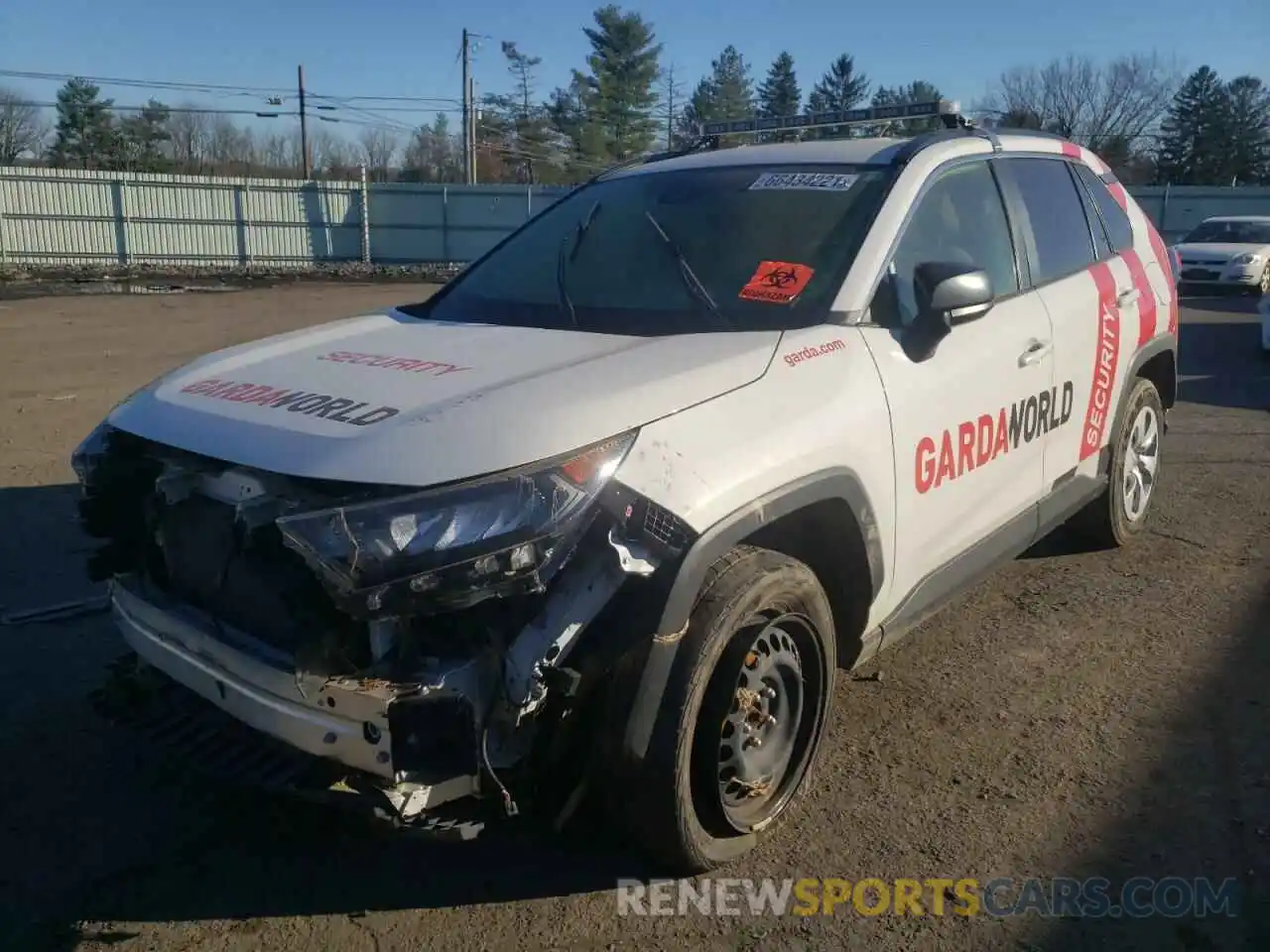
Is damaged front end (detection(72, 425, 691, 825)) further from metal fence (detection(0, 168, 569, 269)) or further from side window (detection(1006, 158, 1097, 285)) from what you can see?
metal fence (detection(0, 168, 569, 269))

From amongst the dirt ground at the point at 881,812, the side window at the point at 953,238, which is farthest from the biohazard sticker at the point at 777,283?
the dirt ground at the point at 881,812

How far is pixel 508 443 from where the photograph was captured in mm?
2469

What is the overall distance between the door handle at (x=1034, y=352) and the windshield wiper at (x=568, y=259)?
1.63 m

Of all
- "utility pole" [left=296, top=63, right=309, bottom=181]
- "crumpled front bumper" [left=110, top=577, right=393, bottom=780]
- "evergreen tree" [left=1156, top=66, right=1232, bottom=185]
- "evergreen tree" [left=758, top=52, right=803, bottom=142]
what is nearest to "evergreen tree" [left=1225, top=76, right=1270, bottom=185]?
"evergreen tree" [left=1156, top=66, right=1232, bottom=185]

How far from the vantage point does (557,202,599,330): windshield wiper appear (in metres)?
3.67

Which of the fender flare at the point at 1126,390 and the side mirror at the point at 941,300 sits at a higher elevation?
the side mirror at the point at 941,300

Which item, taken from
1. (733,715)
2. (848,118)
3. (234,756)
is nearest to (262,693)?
(234,756)

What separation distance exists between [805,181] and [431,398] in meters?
1.70

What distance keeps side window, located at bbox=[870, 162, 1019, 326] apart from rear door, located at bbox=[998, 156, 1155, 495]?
0.63ft

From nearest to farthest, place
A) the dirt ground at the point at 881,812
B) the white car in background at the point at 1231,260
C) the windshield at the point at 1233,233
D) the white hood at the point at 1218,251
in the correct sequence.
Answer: the dirt ground at the point at 881,812, the white car in background at the point at 1231,260, the white hood at the point at 1218,251, the windshield at the point at 1233,233

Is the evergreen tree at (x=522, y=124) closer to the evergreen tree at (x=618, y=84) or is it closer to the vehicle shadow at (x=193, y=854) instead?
the evergreen tree at (x=618, y=84)

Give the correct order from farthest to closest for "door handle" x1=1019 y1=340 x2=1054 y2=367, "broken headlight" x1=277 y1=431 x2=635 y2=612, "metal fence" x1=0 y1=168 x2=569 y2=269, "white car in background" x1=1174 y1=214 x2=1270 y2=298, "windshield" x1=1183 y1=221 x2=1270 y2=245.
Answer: "metal fence" x1=0 y1=168 x2=569 y2=269
"windshield" x1=1183 y1=221 x2=1270 y2=245
"white car in background" x1=1174 y1=214 x2=1270 y2=298
"door handle" x1=1019 y1=340 x2=1054 y2=367
"broken headlight" x1=277 y1=431 x2=635 y2=612

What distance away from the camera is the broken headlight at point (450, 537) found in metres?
2.32

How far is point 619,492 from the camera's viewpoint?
2.48 m
